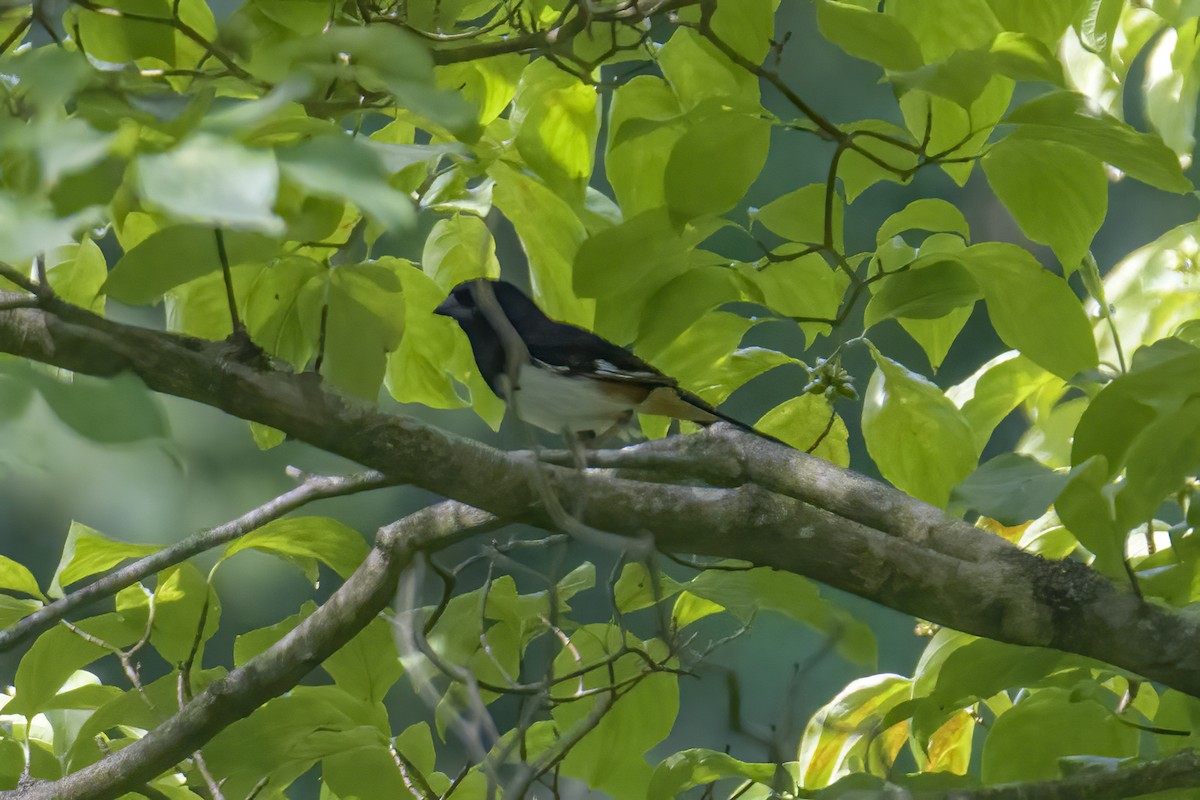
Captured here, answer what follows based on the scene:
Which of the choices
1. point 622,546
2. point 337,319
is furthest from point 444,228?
point 622,546

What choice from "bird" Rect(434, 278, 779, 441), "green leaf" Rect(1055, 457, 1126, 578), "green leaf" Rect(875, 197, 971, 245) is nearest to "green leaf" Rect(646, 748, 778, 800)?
"green leaf" Rect(1055, 457, 1126, 578)

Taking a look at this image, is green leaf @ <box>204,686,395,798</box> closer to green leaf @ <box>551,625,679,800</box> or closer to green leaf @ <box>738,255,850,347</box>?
green leaf @ <box>551,625,679,800</box>

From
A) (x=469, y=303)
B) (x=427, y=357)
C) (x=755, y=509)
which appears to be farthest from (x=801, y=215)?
(x=469, y=303)

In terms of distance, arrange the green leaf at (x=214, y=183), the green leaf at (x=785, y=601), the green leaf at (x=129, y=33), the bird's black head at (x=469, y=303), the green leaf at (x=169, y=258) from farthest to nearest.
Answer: the bird's black head at (x=469, y=303), the green leaf at (x=785, y=601), the green leaf at (x=129, y=33), the green leaf at (x=169, y=258), the green leaf at (x=214, y=183)

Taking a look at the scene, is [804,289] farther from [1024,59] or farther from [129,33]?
[129,33]

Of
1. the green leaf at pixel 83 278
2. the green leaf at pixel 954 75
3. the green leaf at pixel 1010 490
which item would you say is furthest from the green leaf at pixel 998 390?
the green leaf at pixel 83 278

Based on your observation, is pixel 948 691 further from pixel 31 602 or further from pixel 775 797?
pixel 31 602

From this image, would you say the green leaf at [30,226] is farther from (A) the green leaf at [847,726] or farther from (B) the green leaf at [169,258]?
(A) the green leaf at [847,726]
